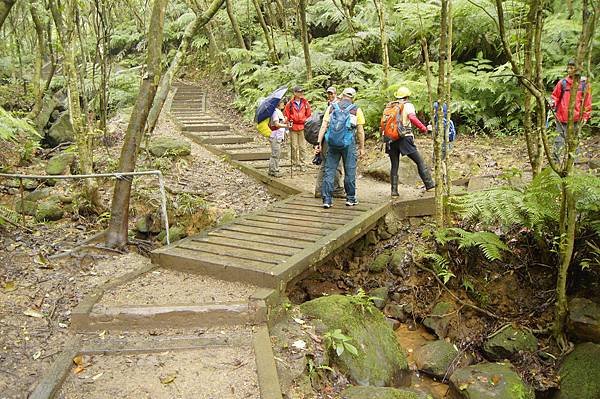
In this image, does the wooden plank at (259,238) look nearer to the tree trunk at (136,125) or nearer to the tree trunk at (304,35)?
the tree trunk at (136,125)

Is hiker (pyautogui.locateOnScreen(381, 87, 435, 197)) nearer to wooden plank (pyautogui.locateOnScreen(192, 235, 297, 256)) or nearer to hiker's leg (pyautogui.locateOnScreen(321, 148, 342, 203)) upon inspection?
hiker's leg (pyautogui.locateOnScreen(321, 148, 342, 203))

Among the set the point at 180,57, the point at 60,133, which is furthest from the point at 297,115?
the point at 60,133

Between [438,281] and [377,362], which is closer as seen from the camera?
[377,362]

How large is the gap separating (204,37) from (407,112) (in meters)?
19.6

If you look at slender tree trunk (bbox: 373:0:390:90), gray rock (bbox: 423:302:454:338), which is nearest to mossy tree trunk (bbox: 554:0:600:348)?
gray rock (bbox: 423:302:454:338)

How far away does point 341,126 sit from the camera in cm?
735

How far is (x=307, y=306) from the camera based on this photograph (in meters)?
5.38

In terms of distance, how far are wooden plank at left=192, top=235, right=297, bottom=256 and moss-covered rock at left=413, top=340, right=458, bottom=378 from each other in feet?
A: 7.34

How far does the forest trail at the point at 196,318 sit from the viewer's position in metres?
3.86

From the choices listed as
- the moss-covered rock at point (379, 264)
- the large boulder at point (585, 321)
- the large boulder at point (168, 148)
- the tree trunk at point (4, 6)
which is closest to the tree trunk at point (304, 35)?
the large boulder at point (168, 148)

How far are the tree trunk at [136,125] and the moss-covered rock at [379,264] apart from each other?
3.96 m

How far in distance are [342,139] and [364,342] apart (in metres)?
3.38

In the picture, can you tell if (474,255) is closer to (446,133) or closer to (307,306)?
(446,133)

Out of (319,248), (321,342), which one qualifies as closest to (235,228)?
(319,248)
